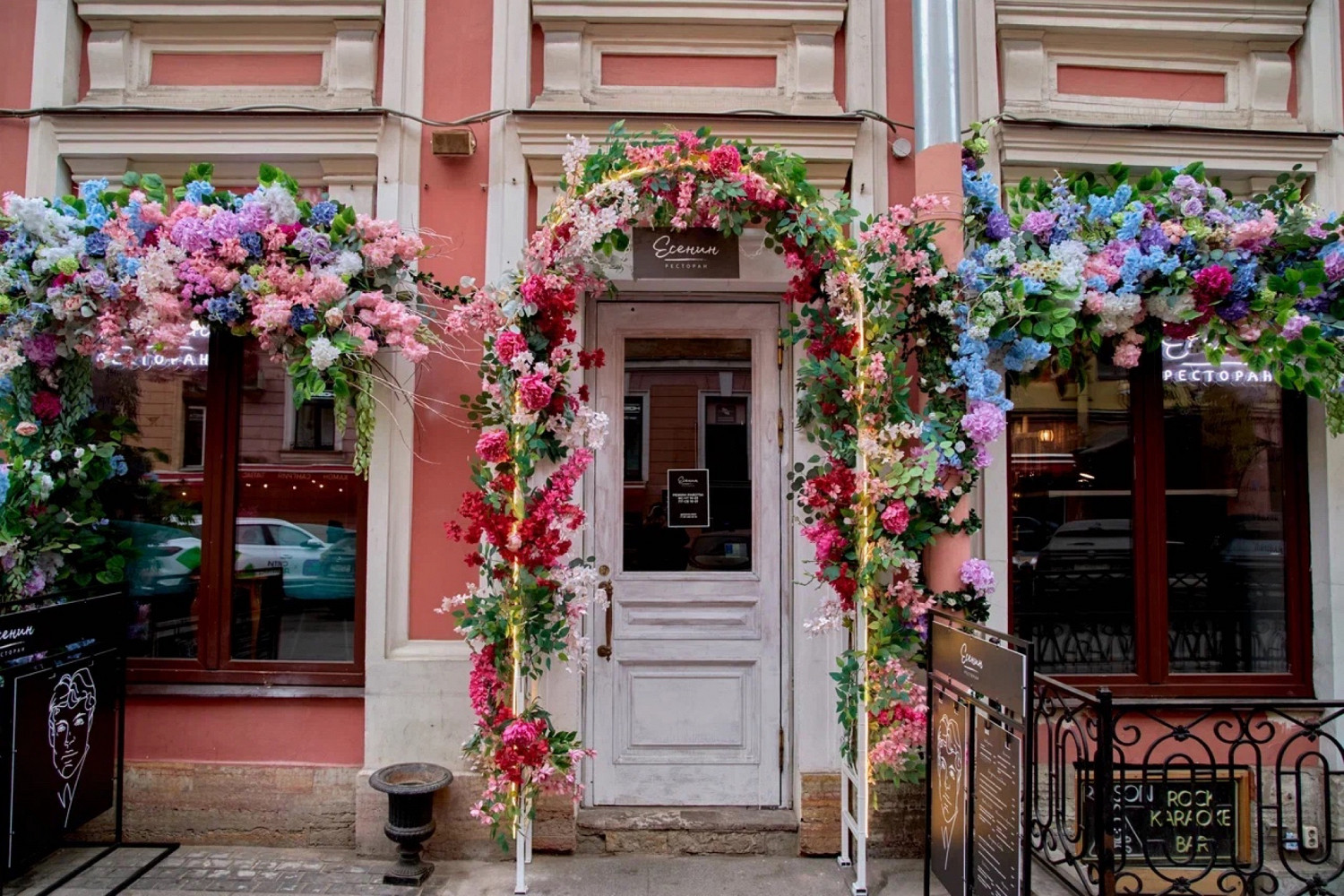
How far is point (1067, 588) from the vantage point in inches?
194

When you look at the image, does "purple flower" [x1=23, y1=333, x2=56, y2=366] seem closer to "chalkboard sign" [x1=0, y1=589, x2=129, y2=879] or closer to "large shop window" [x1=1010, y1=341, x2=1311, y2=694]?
"chalkboard sign" [x1=0, y1=589, x2=129, y2=879]

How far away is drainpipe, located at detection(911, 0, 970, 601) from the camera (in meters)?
4.15

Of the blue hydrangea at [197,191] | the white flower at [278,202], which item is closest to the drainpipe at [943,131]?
the white flower at [278,202]

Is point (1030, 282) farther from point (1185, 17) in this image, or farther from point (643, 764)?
point (643, 764)

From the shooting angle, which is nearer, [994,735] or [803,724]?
[994,735]

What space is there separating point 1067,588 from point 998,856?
81.8 inches

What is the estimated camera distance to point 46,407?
4523 millimetres

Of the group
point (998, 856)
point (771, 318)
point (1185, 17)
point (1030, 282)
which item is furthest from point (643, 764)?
point (1185, 17)

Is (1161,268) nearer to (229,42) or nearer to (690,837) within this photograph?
(690,837)

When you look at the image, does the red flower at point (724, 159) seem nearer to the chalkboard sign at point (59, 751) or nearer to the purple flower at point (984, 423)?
the purple flower at point (984, 423)

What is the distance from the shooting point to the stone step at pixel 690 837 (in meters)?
4.73

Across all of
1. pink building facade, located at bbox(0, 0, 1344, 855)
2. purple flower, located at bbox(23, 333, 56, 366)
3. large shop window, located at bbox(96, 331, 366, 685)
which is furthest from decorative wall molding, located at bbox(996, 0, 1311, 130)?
purple flower, located at bbox(23, 333, 56, 366)

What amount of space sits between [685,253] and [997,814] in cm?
292

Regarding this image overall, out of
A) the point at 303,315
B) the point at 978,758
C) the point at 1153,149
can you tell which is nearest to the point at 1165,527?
the point at 1153,149
